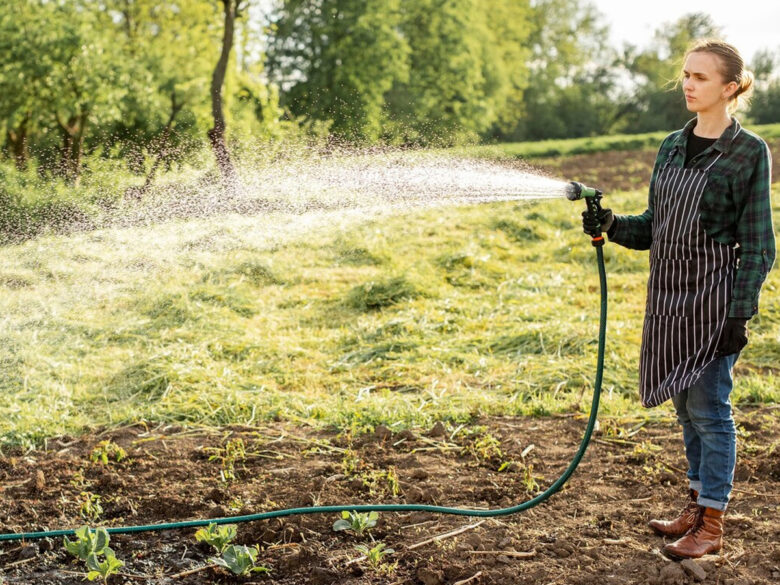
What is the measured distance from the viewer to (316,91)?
23797mm

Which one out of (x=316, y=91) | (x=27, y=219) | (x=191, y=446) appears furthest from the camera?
(x=316, y=91)

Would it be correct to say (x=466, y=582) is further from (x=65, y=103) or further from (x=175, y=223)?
(x=65, y=103)

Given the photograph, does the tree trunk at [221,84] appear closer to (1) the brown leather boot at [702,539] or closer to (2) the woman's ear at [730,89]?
(2) the woman's ear at [730,89]

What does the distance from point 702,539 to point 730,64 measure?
1.61 m

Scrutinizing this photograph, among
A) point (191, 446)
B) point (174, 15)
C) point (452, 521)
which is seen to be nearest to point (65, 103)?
point (174, 15)

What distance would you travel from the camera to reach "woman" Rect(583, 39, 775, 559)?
2.76 m

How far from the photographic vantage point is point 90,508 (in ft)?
11.2

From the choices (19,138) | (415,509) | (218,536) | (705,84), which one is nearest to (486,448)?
(415,509)

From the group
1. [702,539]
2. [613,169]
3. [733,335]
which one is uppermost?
[613,169]

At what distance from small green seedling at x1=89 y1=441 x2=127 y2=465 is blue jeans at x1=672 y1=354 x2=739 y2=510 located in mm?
2498

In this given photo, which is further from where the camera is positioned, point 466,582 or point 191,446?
point 191,446

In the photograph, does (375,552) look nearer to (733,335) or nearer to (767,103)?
(733,335)

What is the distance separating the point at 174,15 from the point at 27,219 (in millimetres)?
9174

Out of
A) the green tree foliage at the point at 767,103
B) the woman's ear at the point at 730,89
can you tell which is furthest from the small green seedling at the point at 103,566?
the green tree foliage at the point at 767,103
